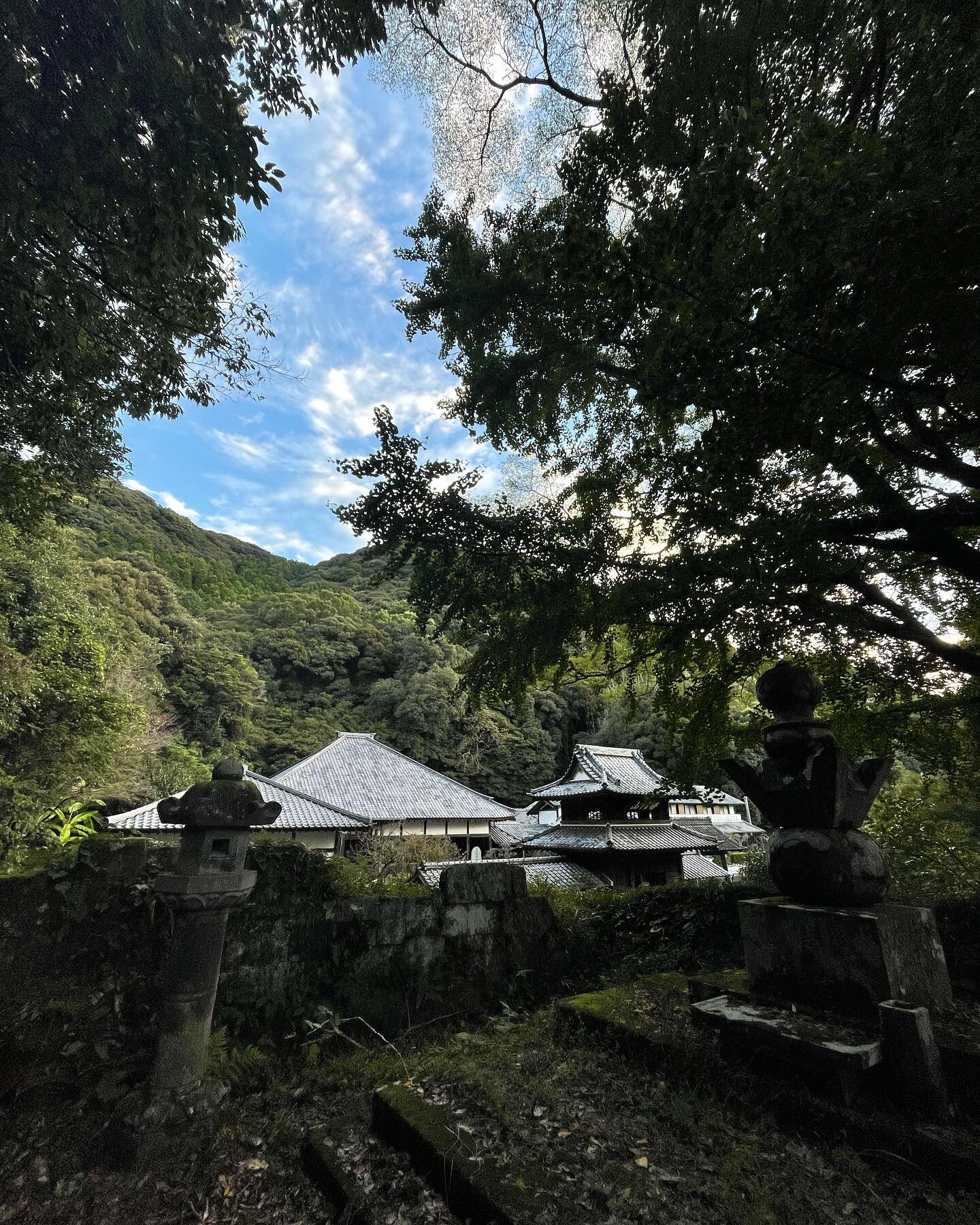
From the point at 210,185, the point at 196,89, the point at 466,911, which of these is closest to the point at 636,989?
the point at 466,911

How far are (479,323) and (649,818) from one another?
18.8 meters

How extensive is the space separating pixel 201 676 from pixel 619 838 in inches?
877

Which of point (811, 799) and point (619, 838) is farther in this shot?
point (619, 838)

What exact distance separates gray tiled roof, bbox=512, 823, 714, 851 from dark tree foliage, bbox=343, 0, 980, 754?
45.1 feet

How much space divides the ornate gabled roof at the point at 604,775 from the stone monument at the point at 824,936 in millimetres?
16229

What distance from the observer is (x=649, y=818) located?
19.3 meters

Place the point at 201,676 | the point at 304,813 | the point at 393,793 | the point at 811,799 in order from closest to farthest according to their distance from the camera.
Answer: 1. the point at 811,799
2. the point at 304,813
3. the point at 393,793
4. the point at 201,676

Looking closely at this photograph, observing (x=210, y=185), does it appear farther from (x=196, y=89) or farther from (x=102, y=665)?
(x=102, y=665)

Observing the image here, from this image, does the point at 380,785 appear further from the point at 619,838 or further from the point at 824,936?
the point at 824,936

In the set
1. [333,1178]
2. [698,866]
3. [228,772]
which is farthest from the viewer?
[698,866]

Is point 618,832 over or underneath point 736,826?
over

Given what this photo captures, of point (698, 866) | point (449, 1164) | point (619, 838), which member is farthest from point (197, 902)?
point (698, 866)

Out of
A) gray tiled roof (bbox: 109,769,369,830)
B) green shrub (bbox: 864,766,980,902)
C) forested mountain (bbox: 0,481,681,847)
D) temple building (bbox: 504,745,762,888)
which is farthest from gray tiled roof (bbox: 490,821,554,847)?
green shrub (bbox: 864,766,980,902)

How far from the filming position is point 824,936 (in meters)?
2.44
